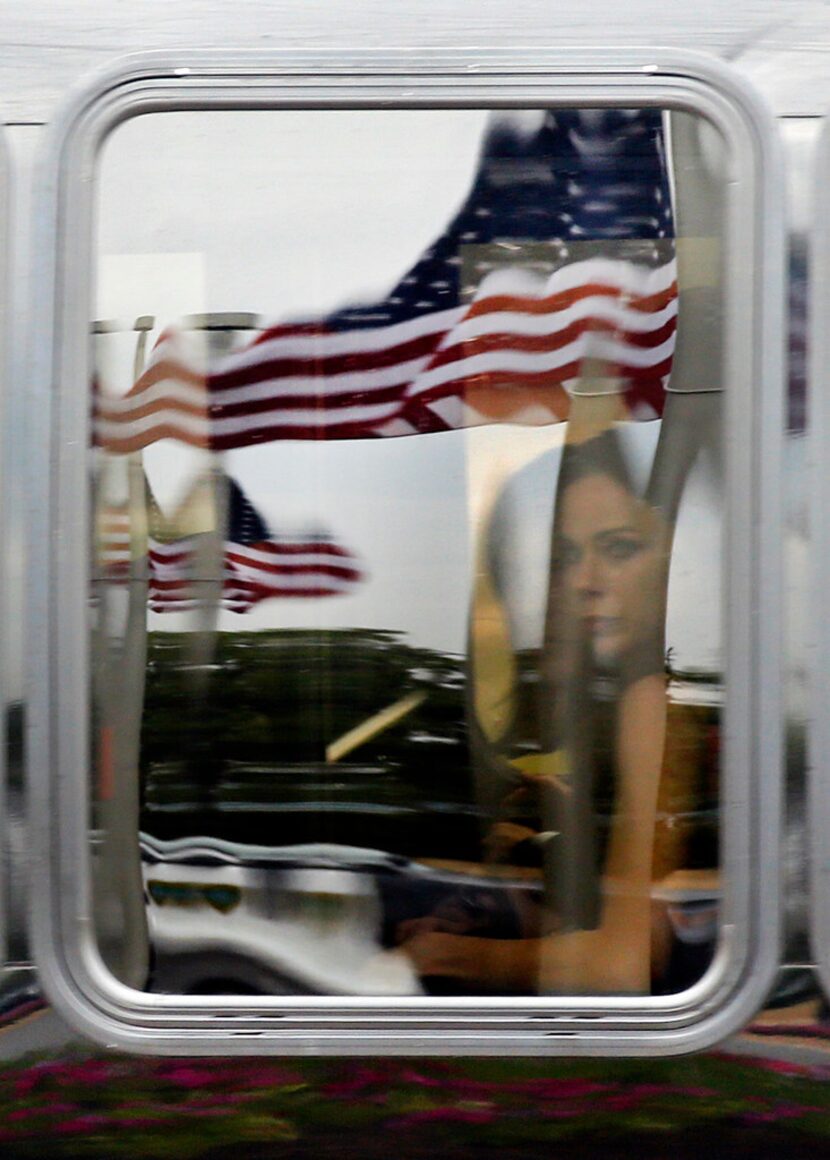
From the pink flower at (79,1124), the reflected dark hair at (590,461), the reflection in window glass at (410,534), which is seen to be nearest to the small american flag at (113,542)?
the reflection in window glass at (410,534)

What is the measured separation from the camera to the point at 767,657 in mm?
1553

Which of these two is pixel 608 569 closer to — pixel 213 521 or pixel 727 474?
pixel 727 474

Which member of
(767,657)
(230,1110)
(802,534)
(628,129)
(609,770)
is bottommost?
(230,1110)

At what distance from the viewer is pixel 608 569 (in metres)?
1.58

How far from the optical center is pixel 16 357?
61.4 inches

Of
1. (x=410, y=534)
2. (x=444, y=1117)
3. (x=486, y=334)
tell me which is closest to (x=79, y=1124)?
(x=444, y=1117)

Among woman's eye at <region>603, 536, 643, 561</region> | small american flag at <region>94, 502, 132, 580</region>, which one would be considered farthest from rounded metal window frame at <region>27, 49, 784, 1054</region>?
woman's eye at <region>603, 536, 643, 561</region>

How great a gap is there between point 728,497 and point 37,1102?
1262 millimetres

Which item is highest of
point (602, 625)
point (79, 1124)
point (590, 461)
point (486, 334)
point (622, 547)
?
point (486, 334)

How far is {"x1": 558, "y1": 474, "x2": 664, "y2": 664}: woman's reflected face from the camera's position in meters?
1.58

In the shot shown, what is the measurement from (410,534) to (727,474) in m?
0.44

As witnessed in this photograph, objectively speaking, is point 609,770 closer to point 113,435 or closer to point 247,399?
point 247,399

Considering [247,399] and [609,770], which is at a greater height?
[247,399]

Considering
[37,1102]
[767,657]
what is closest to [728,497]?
[767,657]
